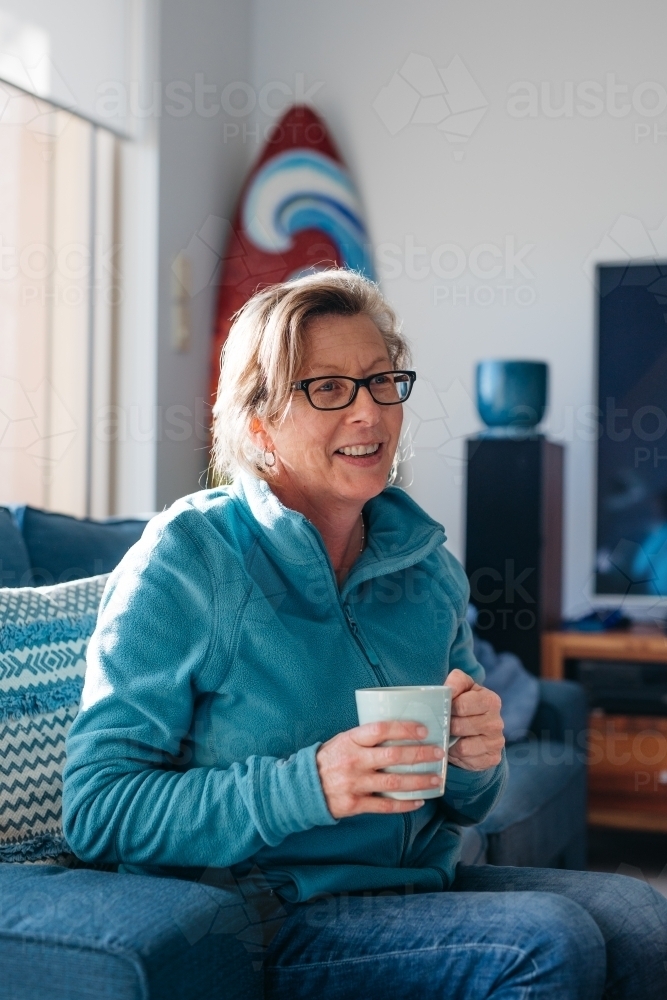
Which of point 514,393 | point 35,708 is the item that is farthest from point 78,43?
point 35,708

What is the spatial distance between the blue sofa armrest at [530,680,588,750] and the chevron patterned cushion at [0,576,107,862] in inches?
50.3

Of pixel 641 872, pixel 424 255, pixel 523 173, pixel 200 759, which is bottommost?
pixel 641 872

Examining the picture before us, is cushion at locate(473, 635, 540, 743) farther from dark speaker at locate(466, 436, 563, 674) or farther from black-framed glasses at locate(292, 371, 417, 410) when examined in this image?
black-framed glasses at locate(292, 371, 417, 410)

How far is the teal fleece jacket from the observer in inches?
40.4

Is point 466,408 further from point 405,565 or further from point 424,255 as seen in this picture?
point 405,565

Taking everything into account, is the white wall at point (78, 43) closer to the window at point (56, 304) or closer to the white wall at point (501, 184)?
the window at point (56, 304)

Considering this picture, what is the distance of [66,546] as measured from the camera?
1.64 metres

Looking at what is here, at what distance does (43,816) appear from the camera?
121cm

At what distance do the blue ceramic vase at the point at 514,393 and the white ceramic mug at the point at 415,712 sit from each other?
1930 millimetres

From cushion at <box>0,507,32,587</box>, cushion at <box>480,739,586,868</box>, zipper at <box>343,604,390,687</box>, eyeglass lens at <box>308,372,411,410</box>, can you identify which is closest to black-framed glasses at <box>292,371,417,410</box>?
eyeglass lens at <box>308,372,411,410</box>

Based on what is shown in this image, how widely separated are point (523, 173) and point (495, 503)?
3.19 ft

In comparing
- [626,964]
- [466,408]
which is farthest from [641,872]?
[626,964]

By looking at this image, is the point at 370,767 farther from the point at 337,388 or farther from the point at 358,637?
the point at 337,388

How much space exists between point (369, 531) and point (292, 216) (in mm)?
2031
